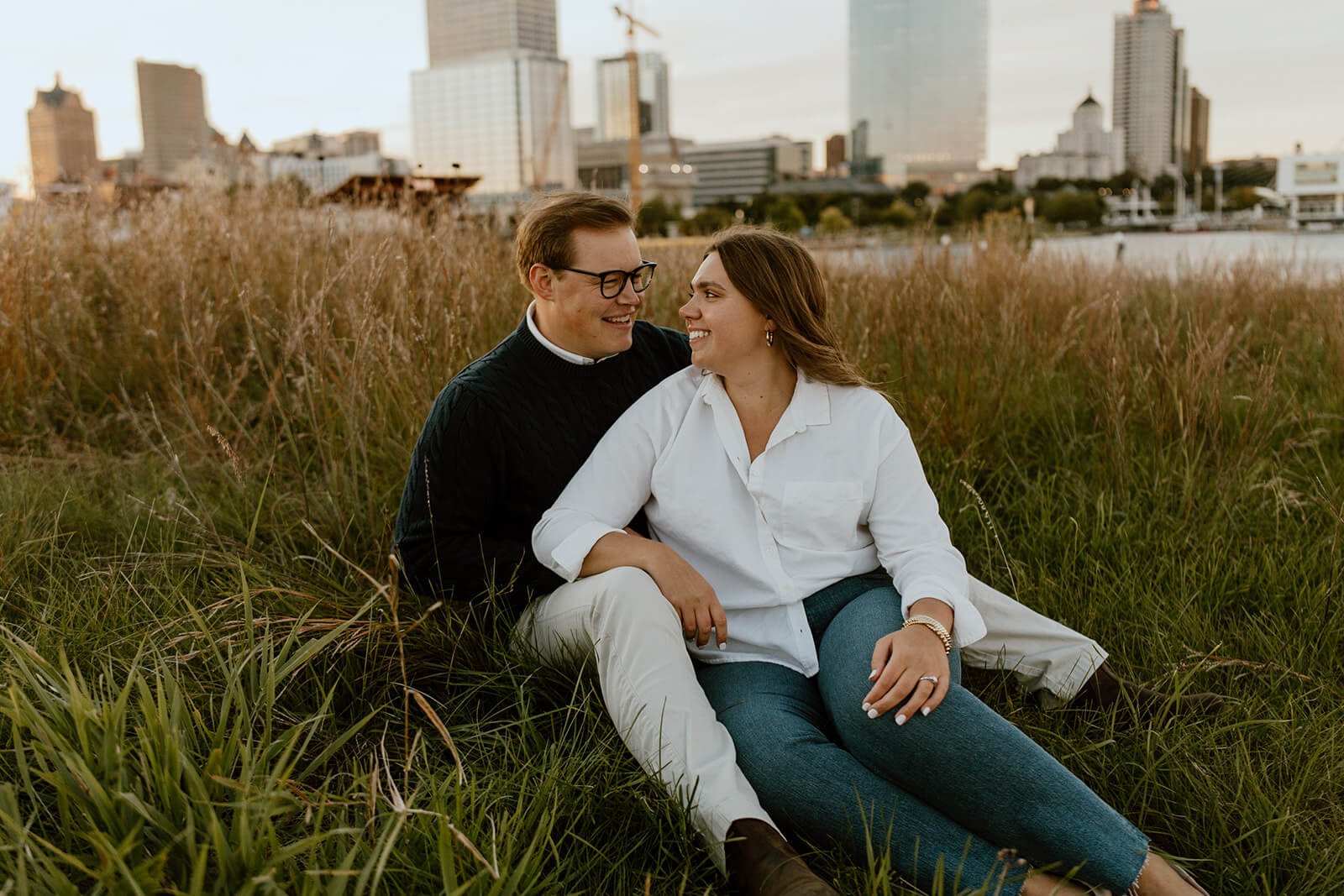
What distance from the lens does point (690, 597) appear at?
1.97 metres

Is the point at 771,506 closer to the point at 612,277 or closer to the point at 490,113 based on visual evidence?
the point at 612,277

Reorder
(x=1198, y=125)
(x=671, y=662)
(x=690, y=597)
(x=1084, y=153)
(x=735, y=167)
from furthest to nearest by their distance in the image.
Result: (x=1198, y=125), (x=1084, y=153), (x=735, y=167), (x=690, y=597), (x=671, y=662)

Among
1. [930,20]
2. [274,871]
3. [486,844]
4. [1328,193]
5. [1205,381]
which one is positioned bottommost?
[486,844]

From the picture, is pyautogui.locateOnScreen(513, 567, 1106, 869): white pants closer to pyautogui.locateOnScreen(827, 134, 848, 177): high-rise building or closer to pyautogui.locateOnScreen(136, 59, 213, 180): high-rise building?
pyautogui.locateOnScreen(136, 59, 213, 180): high-rise building

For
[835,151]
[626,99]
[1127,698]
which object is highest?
[626,99]

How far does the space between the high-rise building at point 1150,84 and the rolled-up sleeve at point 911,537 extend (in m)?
191

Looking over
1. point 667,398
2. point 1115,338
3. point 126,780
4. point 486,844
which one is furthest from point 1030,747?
point 1115,338

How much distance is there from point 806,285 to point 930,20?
221 m

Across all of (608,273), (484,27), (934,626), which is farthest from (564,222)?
(484,27)

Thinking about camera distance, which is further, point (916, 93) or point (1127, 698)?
point (916, 93)

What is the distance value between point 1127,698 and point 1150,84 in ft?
677

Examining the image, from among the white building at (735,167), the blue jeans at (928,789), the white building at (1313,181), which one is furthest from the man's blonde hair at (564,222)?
the white building at (735,167)

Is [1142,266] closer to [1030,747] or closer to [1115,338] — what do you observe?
[1115,338]

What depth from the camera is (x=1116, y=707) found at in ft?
7.28
